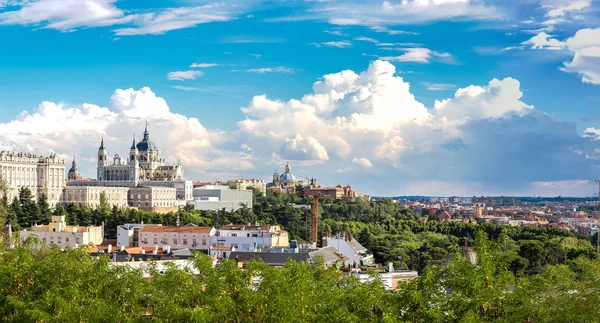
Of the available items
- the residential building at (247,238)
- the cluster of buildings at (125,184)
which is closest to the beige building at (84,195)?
the cluster of buildings at (125,184)

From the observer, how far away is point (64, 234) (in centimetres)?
8756

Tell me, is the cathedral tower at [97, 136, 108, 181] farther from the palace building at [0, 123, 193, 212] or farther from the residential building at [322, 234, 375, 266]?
the residential building at [322, 234, 375, 266]

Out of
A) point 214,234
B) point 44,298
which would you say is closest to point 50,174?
point 214,234

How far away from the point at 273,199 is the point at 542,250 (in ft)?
382

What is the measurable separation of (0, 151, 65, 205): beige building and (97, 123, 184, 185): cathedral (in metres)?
22.2

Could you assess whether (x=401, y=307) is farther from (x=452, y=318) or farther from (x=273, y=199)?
(x=273, y=199)

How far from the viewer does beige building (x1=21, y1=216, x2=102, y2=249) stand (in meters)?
86.3

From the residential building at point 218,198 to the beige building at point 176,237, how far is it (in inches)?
2955

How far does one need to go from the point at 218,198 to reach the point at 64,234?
8687 centimetres

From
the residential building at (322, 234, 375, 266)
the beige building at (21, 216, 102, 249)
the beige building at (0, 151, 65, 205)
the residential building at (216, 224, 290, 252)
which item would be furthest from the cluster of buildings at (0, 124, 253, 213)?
the residential building at (322, 234, 375, 266)

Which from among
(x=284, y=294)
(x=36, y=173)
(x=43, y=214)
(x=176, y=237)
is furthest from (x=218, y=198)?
(x=284, y=294)

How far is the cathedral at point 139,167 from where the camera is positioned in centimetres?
18200

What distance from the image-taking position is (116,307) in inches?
1006

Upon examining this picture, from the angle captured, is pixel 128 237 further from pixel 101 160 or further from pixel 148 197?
pixel 101 160
